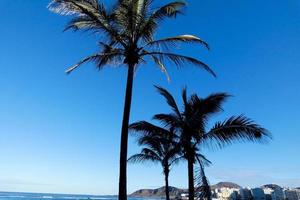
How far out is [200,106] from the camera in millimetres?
10492

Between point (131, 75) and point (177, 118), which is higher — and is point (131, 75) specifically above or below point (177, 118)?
above

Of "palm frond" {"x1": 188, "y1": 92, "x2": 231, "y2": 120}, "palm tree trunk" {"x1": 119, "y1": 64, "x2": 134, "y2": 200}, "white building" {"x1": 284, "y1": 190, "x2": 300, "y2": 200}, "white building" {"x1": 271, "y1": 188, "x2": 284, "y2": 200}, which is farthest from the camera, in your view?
"white building" {"x1": 271, "y1": 188, "x2": 284, "y2": 200}

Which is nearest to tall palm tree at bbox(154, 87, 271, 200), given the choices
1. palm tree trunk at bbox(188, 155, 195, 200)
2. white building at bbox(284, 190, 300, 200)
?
palm tree trunk at bbox(188, 155, 195, 200)

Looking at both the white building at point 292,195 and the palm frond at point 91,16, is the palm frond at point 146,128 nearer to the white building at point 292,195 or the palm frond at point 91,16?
the palm frond at point 91,16

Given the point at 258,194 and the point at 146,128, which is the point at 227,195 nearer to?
the point at 258,194

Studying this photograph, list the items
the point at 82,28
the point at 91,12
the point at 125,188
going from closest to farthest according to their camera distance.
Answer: the point at 125,188 → the point at 91,12 → the point at 82,28

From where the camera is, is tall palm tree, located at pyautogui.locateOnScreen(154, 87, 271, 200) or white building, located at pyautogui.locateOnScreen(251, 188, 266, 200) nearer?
tall palm tree, located at pyautogui.locateOnScreen(154, 87, 271, 200)

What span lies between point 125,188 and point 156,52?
173 inches

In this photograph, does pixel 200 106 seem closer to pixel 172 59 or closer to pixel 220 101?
pixel 220 101

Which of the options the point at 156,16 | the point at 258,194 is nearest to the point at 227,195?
the point at 258,194

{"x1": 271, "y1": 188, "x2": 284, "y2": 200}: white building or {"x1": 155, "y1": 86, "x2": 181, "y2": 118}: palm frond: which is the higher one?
{"x1": 155, "y1": 86, "x2": 181, "y2": 118}: palm frond

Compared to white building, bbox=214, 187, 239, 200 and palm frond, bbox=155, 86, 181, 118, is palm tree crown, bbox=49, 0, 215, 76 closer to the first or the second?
palm frond, bbox=155, 86, 181, 118

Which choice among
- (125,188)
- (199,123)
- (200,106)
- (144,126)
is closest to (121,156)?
(125,188)

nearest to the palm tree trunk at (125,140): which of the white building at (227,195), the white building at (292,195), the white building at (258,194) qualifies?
the white building at (292,195)
